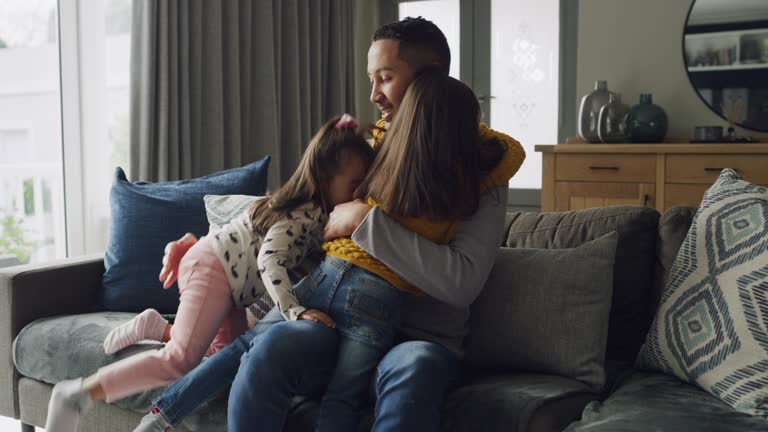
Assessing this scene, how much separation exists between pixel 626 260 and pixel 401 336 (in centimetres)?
56

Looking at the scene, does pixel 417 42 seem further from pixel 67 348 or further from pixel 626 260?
pixel 67 348

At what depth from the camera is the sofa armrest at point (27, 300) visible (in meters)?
2.12

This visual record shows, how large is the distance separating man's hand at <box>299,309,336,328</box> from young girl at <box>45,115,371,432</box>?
26 millimetres

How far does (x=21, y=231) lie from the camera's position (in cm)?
329

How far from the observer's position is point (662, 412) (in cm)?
140

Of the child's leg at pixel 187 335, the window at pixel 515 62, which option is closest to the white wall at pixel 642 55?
the window at pixel 515 62

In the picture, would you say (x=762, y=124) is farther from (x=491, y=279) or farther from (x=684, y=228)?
(x=491, y=279)

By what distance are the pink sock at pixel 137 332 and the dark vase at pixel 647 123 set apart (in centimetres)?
258

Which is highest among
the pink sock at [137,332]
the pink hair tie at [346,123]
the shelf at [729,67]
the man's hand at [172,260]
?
the shelf at [729,67]

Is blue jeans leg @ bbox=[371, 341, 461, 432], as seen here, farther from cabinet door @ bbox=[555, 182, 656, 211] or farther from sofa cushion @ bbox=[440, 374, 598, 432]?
cabinet door @ bbox=[555, 182, 656, 211]

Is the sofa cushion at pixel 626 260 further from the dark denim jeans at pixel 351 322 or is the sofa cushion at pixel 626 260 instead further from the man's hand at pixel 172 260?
the man's hand at pixel 172 260

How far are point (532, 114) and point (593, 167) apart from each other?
1068 mm

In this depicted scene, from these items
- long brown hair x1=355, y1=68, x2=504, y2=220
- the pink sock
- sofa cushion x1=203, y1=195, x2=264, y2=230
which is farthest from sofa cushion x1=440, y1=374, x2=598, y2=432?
sofa cushion x1=203, y1=195, x2=264, y2=230

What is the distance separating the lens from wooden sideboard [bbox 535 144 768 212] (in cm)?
332
